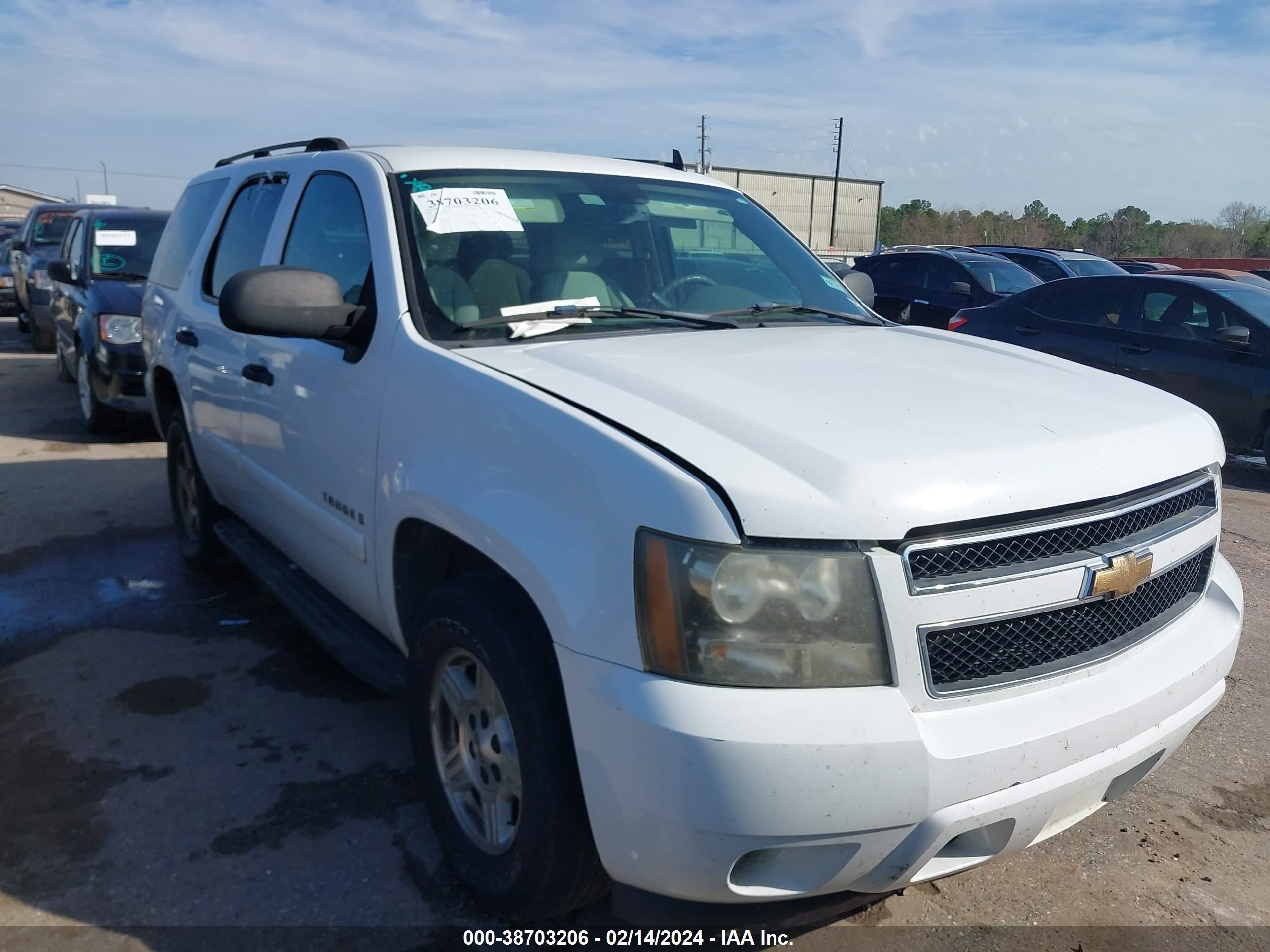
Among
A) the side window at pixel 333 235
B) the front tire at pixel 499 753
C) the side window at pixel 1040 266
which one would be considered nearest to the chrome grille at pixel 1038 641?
the front tire at pixel 499 753

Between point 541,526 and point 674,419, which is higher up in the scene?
point 674,419

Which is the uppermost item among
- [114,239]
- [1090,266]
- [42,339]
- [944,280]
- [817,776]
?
[114,239]

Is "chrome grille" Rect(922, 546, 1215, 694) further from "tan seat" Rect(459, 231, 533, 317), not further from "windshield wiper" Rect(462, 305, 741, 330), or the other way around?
"tan seat" Rect(459, 231, 533, 317)

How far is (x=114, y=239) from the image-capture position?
901cm

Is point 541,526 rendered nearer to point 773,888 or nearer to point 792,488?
point 792,488

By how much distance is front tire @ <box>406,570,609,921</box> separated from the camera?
2.20 m

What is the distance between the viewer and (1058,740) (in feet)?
6.79

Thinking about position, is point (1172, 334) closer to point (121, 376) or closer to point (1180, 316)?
point (1180, 316)

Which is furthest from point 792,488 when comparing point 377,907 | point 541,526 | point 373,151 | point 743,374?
point 373,151

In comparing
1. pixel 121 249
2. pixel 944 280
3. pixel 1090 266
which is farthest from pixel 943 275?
pixel 121 249

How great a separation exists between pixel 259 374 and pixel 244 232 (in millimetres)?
1032

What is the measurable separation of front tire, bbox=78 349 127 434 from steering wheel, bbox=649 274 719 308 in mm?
6154

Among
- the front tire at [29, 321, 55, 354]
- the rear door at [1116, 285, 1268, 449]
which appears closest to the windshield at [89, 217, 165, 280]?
the front tire at [29, 321, 55, 354]

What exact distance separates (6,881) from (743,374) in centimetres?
236
